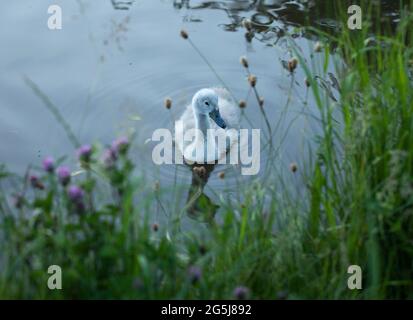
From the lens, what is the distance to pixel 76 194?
291cm

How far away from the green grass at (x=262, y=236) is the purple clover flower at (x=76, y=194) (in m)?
0.05

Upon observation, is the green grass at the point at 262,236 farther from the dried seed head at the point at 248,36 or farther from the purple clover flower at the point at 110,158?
the dried seed head at the point at 248,36

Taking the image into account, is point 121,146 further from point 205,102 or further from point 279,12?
point 279,12

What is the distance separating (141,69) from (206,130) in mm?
799

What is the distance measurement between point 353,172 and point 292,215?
0.33 meters

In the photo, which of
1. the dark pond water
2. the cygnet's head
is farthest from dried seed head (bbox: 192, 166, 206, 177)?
the cygnet's head

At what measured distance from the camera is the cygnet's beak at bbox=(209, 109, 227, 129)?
584 cm

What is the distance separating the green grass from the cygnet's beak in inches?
70.0

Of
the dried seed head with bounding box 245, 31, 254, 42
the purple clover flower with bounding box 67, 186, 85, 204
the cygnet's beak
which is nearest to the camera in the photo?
the purple clover flower with bounding box 67, 186, 85, 204

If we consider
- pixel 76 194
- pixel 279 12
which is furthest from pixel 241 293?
pixel 279 12

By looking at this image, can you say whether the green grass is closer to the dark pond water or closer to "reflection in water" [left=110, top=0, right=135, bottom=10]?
the dark pond water

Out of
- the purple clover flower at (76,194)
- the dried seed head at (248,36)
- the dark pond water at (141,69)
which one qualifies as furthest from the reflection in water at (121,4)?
the purple clover flower at (76,194)

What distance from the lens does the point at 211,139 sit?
19.3 feet
